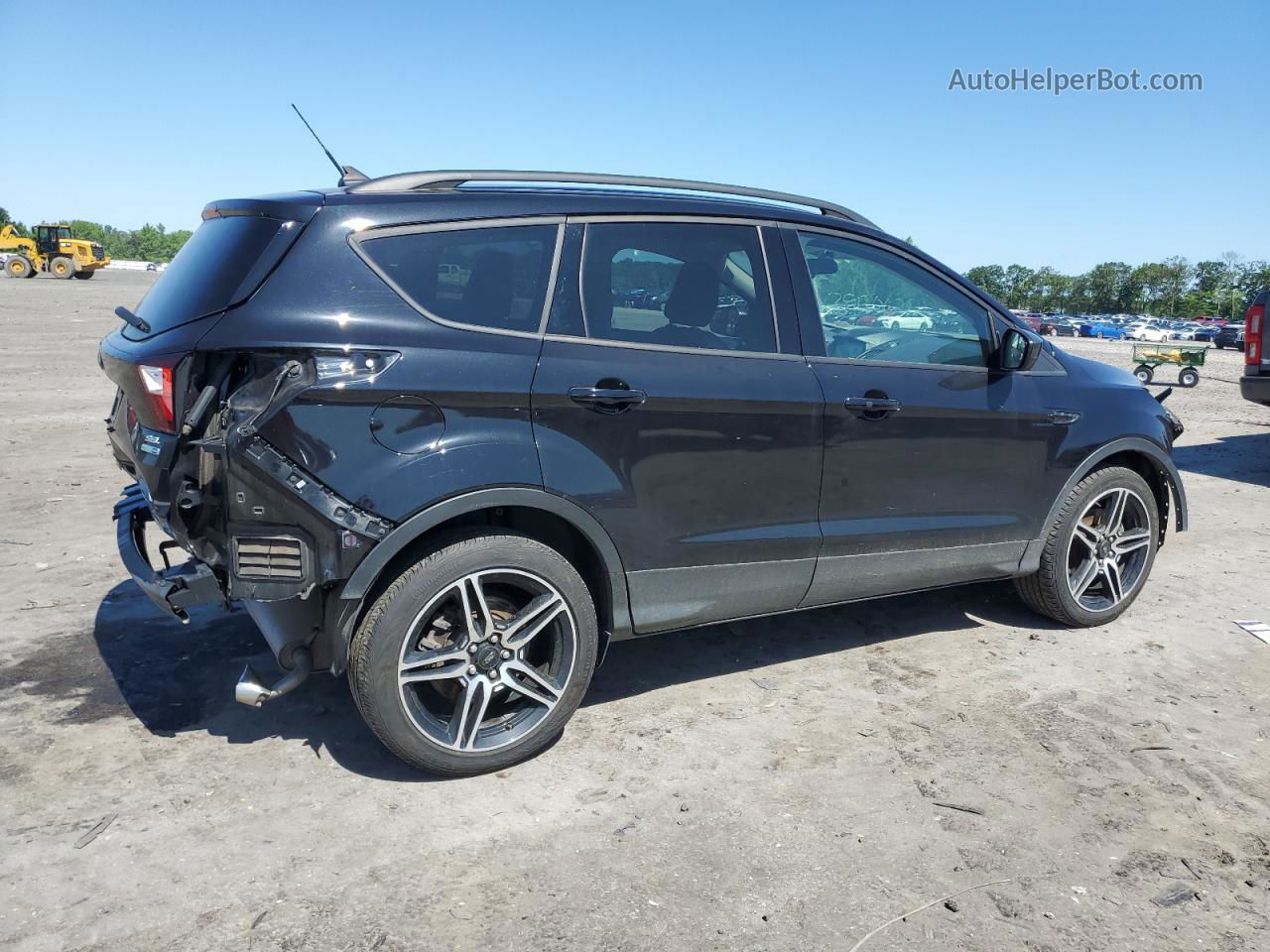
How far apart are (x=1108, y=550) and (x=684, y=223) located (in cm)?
287

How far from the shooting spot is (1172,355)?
66.5 ft

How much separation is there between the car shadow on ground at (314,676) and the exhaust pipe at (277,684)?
16.3 inches

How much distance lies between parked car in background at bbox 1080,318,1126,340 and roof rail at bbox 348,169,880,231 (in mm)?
66424

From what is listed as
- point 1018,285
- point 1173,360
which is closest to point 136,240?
point 1018,285

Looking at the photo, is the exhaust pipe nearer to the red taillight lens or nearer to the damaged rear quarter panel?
the damaged rear quarter panel

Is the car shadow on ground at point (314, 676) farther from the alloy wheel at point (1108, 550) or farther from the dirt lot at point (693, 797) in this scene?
the alloy wheel at point (1108, 550)

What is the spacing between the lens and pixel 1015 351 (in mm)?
4570

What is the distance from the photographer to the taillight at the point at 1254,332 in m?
9.55

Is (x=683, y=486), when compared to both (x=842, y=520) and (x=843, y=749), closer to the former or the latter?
(x=842, y=520)

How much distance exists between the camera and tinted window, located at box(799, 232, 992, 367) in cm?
422

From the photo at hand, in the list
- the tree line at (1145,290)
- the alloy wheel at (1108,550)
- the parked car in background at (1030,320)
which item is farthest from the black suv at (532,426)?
the tree line at (1145,290)

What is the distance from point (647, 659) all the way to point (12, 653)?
282 cm

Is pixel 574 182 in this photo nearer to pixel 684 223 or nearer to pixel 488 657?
pixel 684 223

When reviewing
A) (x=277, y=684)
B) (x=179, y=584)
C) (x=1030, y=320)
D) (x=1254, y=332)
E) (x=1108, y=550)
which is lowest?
(x=277, y=684)
